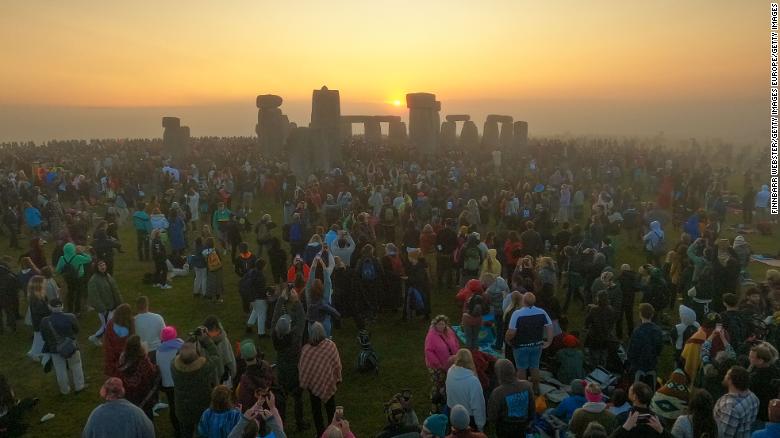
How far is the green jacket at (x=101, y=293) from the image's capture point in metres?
9.20

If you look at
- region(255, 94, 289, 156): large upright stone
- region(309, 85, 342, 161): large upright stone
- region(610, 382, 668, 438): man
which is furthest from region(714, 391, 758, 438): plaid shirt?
region(255, 94, 289, 156): large upright stone

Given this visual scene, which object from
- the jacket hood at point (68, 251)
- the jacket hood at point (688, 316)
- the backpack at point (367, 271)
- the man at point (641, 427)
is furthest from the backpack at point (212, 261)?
the man at point (641, 427)

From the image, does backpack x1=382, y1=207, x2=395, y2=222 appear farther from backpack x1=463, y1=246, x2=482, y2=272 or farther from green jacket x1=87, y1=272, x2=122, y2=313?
green jacket x1=87, y1=272, x2=122, y2=313

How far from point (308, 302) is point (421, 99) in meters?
34.2

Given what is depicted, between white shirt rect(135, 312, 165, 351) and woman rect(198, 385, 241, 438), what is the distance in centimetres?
261

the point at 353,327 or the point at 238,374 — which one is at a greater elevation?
the point at 238,374

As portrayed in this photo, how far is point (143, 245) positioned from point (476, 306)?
434 inches

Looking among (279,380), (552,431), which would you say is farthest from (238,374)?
(552,431)

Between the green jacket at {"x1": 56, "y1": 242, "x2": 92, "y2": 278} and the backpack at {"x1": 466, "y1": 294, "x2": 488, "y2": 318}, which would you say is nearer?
the backpack at {"x1": 466, "y1": 294, "x2": 488, "y2": 318}

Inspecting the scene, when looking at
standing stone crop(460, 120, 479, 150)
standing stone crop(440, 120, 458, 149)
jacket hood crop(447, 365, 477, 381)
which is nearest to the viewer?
jacket hood crop(447, 365, 477, 381)

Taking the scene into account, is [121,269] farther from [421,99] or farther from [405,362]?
[421,99]

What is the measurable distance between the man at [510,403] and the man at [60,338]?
5.88 meters

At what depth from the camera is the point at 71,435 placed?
24.0ft

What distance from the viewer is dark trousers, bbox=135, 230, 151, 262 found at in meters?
15.3
